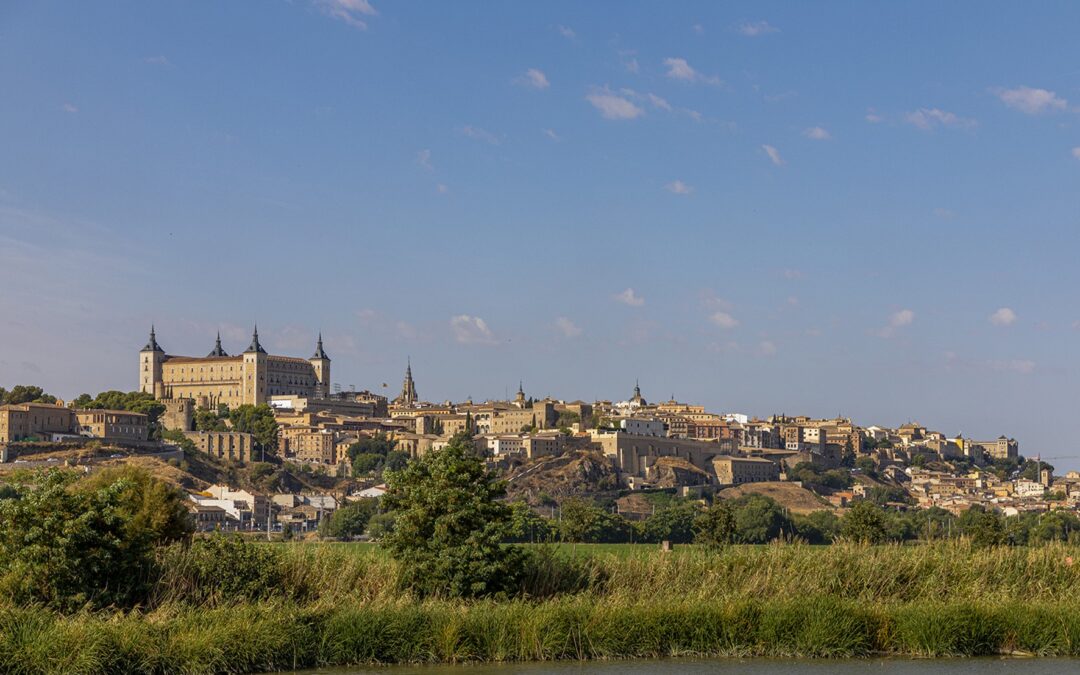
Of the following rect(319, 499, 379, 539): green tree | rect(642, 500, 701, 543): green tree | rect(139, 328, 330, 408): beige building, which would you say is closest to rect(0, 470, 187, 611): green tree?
rect(319, 499, 379, 539): green tree

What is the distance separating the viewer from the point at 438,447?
3802 inches

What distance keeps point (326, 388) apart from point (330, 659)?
12475 cm

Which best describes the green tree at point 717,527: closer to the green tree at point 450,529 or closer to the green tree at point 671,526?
the green tree at point 450,529

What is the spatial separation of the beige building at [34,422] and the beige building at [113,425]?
2.47ft

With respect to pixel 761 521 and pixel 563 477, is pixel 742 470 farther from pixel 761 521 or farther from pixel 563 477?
pixel 761 521

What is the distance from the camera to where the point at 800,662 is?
18953mm

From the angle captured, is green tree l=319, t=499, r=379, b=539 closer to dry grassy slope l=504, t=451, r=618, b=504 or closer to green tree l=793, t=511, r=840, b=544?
green tree l=793, t=511, r=840, b=544

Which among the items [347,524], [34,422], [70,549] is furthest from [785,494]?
[70,549]

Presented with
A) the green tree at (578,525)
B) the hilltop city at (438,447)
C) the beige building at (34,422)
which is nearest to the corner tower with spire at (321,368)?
the hilltop city at (438,447)

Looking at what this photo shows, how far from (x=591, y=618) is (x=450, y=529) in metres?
3.09

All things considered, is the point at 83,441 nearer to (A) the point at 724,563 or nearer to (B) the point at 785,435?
(B) the point at 785,435

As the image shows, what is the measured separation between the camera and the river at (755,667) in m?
18.1

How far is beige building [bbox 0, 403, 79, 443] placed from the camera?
9800cm

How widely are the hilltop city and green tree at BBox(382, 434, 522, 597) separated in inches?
2116
